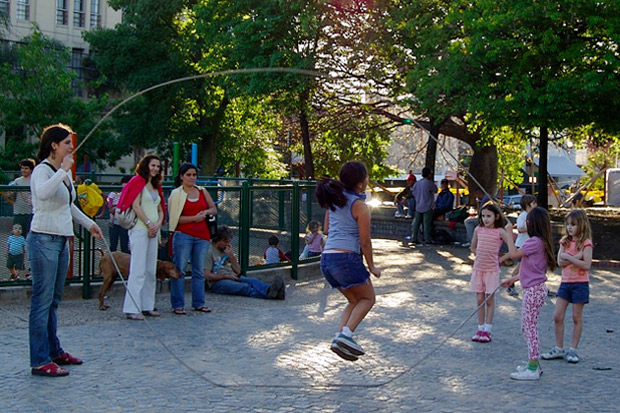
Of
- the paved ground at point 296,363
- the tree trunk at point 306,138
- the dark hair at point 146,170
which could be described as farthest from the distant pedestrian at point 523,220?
the tree trunk at point 306,138

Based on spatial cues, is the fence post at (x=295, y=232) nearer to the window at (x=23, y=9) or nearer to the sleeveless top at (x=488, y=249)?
the sleeveless top at (x=488, y=249)

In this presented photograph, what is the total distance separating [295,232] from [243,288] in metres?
2.28

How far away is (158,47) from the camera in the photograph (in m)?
41.5

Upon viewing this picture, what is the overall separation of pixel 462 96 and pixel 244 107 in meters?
22.4

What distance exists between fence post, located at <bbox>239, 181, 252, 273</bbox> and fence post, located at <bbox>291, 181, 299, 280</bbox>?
1139 mm

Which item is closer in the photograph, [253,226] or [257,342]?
[257,342]

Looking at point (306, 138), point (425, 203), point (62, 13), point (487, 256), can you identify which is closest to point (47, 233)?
point (487, 256)

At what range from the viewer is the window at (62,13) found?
172 feet

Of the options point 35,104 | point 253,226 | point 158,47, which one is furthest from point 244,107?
point 253,226

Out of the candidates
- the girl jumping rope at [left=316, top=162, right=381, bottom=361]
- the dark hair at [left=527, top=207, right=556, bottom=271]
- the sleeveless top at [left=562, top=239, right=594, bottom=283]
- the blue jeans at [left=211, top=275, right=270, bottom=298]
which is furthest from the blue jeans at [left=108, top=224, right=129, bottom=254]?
the sleeveless top at [left=562, top=239, right=594, bottom=283]

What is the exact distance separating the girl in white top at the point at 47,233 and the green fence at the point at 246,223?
12.3 feet

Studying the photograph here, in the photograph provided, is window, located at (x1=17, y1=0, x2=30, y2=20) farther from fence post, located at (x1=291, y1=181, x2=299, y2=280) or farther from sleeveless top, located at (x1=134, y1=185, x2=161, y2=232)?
Result: sleeveless top, located at (x1=134, y1=185, x2=161, y2=232)

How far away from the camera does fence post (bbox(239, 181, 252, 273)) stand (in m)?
13.0

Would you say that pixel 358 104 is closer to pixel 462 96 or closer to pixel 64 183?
pixel 462 96
